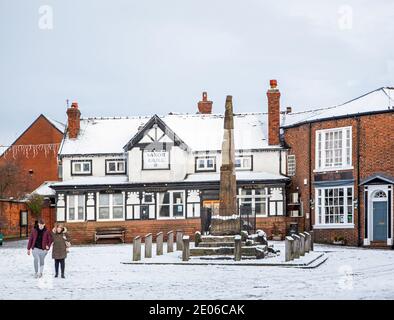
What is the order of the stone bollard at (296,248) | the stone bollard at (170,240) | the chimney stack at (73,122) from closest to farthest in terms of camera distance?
1. the stone bollard at (296,248)
2. the stone bollard at (170,240)
3. the chimney stack at (73,122)

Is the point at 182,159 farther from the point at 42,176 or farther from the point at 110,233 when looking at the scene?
the point at 42,176

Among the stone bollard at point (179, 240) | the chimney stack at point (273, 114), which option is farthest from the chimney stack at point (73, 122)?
the stone bollard at point (179, 240)

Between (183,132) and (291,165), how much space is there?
8053 mm

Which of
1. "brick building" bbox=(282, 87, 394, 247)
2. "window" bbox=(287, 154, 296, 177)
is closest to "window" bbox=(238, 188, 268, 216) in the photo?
"window" bbox=(287, 154, 296, 177)

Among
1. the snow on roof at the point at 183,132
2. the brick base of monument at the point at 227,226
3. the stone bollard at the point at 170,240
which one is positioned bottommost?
the stone bollard at the point at 170,240

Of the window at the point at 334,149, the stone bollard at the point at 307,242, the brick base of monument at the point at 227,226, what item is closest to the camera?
the brick base of monument at the point at 227,226

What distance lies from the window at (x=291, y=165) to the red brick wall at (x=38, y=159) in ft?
89.8

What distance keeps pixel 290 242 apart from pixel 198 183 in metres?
19.3

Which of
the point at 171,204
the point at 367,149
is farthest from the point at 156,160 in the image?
the point at 367,149

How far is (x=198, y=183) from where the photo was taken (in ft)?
144

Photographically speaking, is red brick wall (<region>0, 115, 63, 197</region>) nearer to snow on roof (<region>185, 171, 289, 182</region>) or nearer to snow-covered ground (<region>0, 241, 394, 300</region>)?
snow on roof (<region>185, 171, 289, 182</region>)

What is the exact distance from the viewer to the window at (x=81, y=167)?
1857 inches

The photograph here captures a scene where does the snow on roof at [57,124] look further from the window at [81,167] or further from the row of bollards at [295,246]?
the row of bollards at [295,246]
